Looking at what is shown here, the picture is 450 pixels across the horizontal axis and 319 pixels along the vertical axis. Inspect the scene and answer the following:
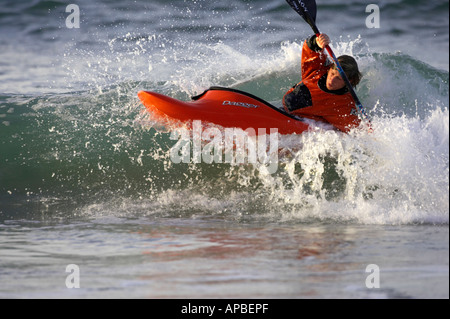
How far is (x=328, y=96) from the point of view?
17.6ft

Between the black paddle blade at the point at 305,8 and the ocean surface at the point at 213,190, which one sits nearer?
the ocean surface at the point at 213,190

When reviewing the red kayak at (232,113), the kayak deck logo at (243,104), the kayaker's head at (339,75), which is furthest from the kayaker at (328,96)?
the kayak deck logo at (243,104)

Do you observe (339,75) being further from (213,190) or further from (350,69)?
(213,190)

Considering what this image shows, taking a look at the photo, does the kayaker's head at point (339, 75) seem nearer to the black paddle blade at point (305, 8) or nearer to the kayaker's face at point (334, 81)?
the kayaker's face at point (334, 81)

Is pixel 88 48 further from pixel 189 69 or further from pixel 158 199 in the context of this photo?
pixel 158 199

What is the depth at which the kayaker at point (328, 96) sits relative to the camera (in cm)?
533

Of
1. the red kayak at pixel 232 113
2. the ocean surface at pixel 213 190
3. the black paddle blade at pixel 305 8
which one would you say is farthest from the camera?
the black paddle blade at pixel 305 8

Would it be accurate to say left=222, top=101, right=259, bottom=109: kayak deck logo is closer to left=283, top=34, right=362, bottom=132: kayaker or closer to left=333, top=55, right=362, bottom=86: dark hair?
left=283, top=34, right=362, bottom=132: kayaker

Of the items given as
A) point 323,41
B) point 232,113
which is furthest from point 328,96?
point 232,113

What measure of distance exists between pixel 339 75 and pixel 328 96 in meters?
0.20

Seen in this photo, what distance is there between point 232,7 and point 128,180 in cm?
682

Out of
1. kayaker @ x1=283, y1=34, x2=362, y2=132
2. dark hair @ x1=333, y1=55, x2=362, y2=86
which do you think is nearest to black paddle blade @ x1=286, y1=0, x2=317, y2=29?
kayaker @ x1=283, y1=34, x2=362, y2=132

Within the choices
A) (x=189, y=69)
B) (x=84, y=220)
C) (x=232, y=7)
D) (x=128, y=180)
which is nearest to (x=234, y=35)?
(x=232, y=7)

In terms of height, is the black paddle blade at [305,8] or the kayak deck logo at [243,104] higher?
the black paddle blade at [305,8]
